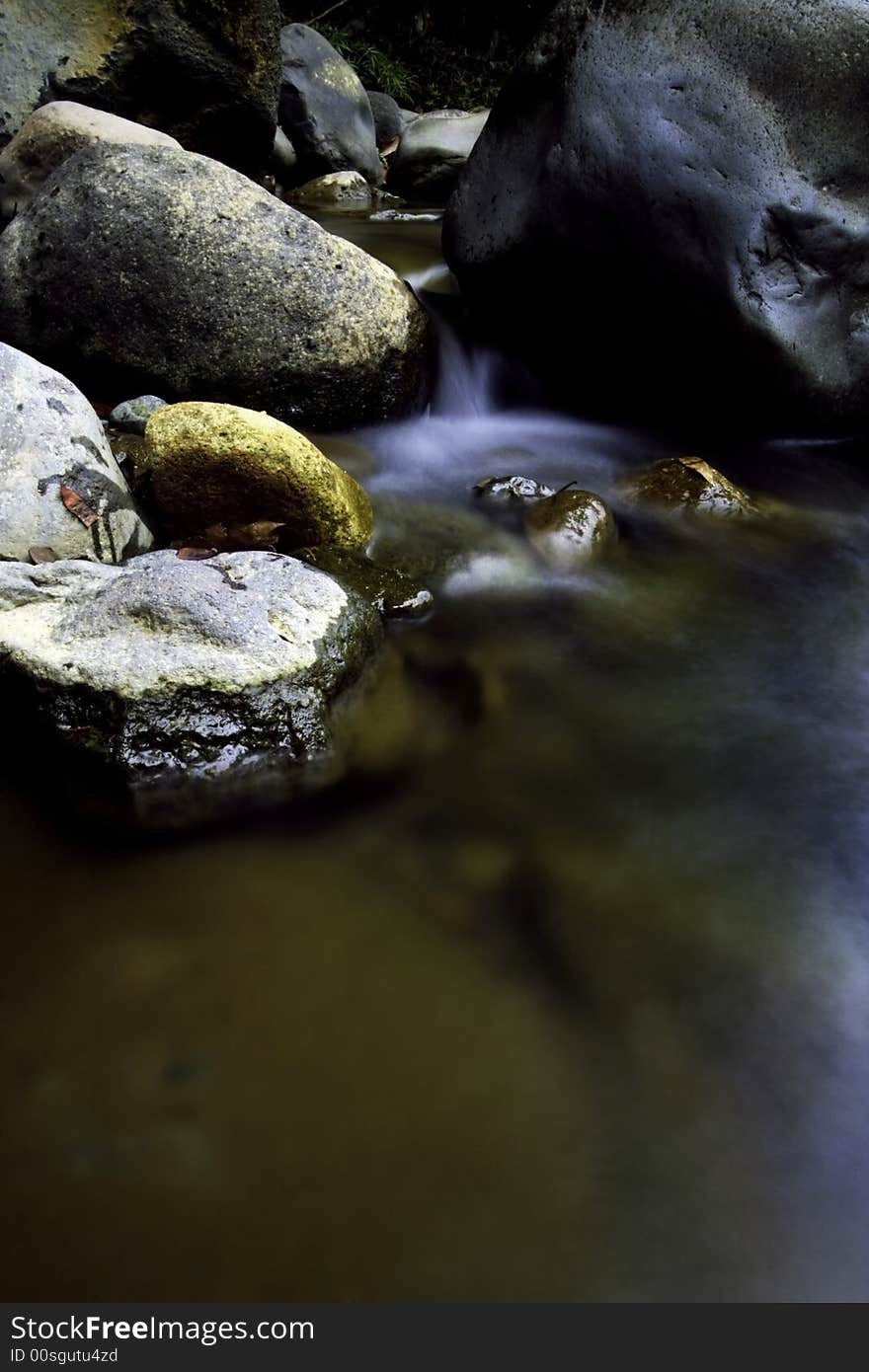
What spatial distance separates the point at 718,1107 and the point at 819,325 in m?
4.86

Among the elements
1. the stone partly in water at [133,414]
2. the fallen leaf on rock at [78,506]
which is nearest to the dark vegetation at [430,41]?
the stone partly in water at [133,414]

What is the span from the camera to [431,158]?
12.4m

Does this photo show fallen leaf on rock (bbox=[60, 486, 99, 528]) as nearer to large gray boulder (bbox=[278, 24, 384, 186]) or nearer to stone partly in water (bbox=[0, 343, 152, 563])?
stone partly in water (bbox=[0, 343, 152, 563])

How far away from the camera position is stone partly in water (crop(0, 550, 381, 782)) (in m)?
2.75

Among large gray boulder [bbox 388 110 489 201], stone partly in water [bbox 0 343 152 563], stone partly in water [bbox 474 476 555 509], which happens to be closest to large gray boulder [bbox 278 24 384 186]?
large gray boulder [bbox 388 110 489 201]

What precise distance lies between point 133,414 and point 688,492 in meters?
2.91

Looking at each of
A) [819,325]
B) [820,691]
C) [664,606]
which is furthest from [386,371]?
[820,691]

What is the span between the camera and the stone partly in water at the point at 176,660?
2.75 m

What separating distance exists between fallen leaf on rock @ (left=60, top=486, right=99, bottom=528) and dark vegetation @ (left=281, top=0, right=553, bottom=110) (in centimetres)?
1490

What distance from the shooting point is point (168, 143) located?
512 centimetres

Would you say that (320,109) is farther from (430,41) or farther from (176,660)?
(176,660)

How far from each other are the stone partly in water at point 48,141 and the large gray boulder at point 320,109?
7333 millimetres

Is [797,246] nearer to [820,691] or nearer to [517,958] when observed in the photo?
[820,691]

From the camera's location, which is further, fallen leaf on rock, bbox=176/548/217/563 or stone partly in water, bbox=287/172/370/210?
stone partly in water, bbox=287/172/370/210
